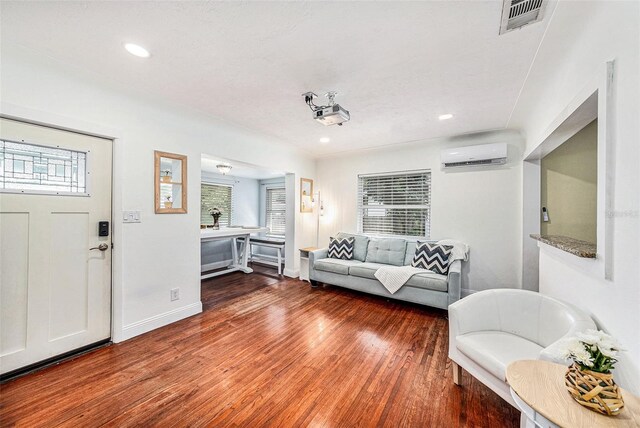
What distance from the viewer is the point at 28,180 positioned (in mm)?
1979

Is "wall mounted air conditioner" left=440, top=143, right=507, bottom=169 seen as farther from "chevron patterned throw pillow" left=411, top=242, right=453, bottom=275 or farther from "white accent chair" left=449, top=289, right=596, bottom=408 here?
"white accent chair" left=449, top=289, right=596, bottom=408

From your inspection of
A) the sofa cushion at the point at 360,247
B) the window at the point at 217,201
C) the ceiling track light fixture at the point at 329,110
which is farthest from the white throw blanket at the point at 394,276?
the window at the point at 217,201

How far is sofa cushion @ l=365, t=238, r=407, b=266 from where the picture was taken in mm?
4023

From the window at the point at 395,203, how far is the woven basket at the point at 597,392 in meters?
3.42

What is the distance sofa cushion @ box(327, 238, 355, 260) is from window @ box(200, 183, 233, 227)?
125 inches

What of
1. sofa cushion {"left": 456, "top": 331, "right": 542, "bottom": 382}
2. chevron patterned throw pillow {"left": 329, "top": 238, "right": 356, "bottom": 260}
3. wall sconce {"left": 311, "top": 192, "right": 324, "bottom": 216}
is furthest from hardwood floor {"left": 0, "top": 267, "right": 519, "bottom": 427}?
wall sconce {"left": 311, "top": 192, "right": 324, "bottom": 216}

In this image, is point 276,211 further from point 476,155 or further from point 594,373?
point 594,373

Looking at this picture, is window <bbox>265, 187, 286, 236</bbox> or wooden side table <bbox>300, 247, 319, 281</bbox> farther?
window <bbox>265, 187, 286, 236</bbox>

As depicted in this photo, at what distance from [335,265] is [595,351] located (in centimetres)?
324

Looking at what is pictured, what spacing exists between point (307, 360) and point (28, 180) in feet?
8.93

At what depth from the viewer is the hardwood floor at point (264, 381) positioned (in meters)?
1.57

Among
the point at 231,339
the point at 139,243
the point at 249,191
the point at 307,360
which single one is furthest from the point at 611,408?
the point at 249,191

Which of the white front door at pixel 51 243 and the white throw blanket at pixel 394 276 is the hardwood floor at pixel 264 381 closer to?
the white front door at pixel 51 243

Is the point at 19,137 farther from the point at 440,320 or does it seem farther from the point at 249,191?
the point at 249,191
